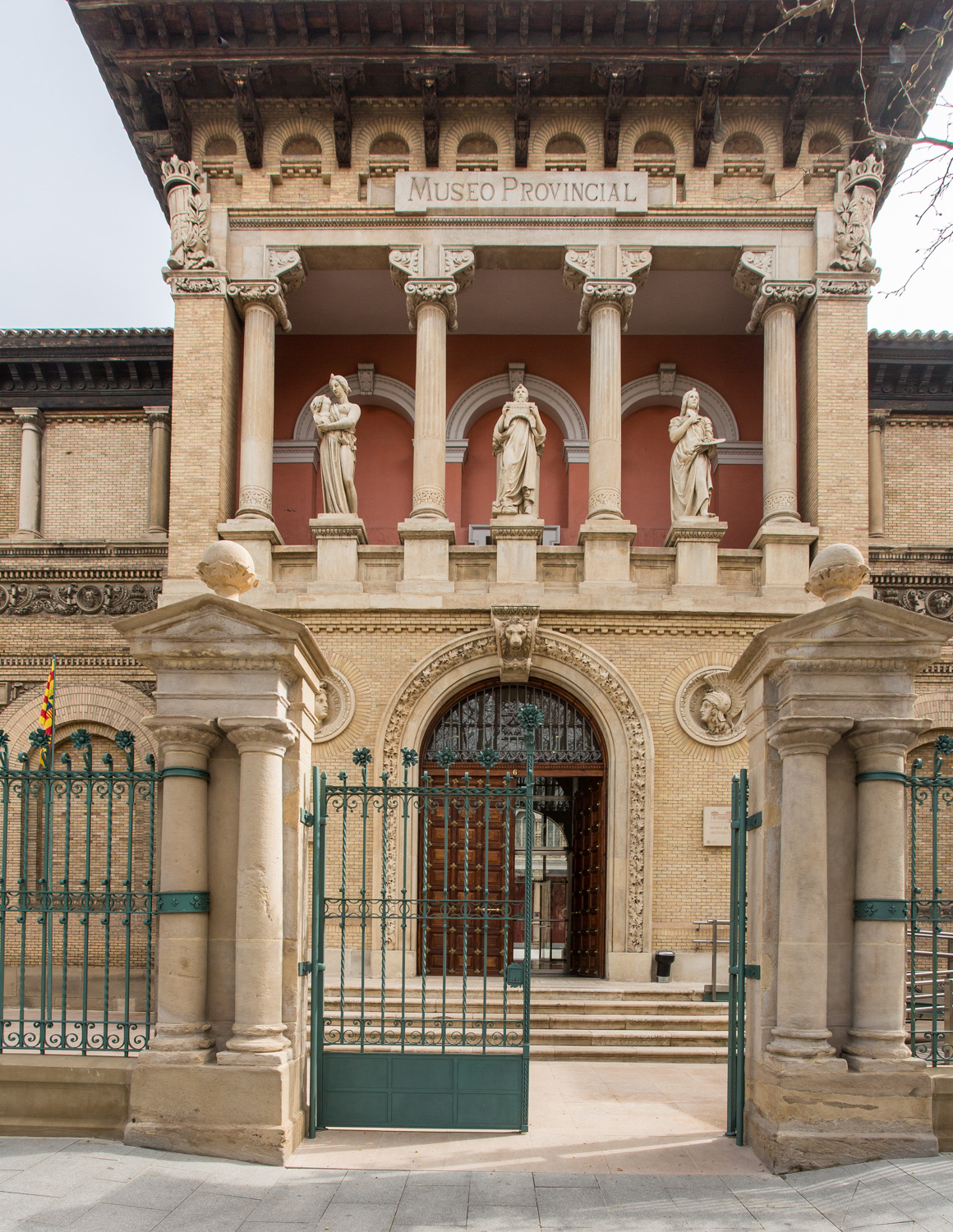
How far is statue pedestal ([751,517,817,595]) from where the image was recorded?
51.1 feet

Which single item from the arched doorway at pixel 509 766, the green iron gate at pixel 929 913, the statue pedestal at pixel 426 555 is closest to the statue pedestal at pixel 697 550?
the arched doorway at pixel 509 766

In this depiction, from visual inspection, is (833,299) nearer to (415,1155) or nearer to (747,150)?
(747,150)

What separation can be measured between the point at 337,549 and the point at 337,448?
5.15 feet

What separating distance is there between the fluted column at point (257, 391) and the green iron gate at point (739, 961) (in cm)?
969

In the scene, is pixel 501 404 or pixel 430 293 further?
pixel 501 404

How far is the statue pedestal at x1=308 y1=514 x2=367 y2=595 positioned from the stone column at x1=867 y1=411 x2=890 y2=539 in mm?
7976

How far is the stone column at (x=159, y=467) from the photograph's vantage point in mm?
18141

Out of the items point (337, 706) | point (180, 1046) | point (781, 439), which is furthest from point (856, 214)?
point (180, 1046)

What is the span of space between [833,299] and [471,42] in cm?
626

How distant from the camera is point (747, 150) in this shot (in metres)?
16.9

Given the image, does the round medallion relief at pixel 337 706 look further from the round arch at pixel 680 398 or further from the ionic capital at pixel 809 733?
the ionic capital at pixel 809 733

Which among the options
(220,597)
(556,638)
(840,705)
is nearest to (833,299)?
(556,638)

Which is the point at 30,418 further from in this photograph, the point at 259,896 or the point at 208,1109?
the point at 208,1109

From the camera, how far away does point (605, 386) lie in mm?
16391
